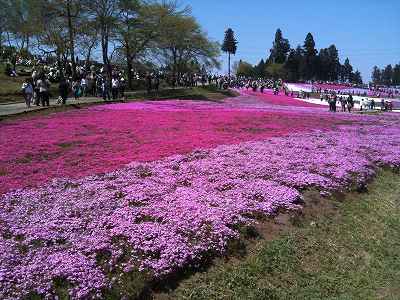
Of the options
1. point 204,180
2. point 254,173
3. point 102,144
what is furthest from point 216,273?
point 102,144

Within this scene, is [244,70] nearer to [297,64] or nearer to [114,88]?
[297,64]

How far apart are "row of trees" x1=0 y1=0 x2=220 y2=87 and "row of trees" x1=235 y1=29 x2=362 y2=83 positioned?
69538 millimetres

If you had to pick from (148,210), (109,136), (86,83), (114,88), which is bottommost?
(148,210)

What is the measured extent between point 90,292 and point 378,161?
43.7ft

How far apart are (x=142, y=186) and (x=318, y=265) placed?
16.1ft

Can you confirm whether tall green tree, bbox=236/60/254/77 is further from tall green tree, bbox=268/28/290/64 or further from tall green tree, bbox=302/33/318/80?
tall green tree, bbox=302/33/318/80

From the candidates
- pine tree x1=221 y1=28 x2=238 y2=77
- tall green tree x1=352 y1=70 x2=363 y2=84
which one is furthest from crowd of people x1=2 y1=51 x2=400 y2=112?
tall green tree x1=352 y1=70 x2=363 y2=84

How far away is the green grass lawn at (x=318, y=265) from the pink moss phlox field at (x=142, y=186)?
555mm

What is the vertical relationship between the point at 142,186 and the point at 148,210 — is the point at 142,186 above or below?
above

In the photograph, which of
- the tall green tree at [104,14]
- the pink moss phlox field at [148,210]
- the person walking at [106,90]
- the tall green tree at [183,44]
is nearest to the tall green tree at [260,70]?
the tall green tree at [183,44]

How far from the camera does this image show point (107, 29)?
50.5 meters

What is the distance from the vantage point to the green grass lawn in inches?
352

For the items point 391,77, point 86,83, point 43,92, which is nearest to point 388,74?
point 391,77

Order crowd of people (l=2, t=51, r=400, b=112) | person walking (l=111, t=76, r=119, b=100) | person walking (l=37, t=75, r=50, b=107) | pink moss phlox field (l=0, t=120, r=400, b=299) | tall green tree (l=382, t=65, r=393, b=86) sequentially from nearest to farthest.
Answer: pink moss phlox field (l=0, t=120, r=400, b=299), person walking (l=37, t=75, r=50, b=107), crowd of people (l=2, t=51, r=400, b=112), person walking (l=111, t=76, r=119, b=100), tall green tree (l=382, t=65, r=393, b=86)
